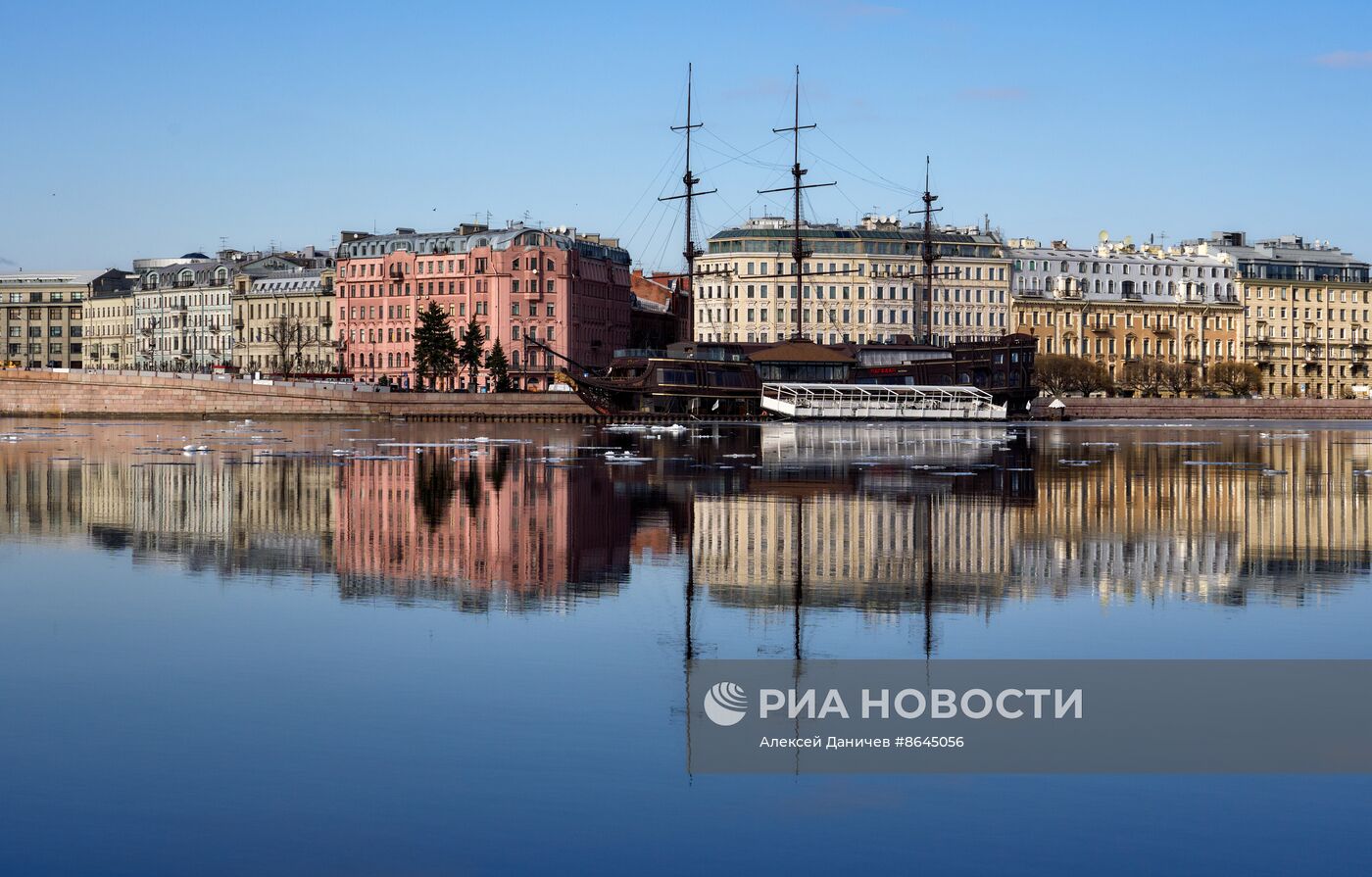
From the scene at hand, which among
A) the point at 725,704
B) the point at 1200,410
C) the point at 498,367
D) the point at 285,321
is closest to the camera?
the point at 725,704

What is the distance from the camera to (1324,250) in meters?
180

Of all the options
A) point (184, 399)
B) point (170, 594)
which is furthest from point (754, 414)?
point (170, 594)

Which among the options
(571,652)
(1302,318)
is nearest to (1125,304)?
(1302,318)

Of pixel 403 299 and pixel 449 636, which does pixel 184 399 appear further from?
pixel 449 636

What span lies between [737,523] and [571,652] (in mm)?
11824

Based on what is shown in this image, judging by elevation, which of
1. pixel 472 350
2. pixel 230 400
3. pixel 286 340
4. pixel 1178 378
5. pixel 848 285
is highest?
pixel 848 285

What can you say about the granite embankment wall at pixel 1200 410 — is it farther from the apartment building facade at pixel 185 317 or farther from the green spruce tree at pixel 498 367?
the apartment building facade at pixel 185 317

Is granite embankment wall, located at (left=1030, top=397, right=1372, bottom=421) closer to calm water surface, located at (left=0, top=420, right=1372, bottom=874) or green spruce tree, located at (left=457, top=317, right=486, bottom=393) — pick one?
green spruce tree, located at (left=457, top=317, right=486, bottom=393)

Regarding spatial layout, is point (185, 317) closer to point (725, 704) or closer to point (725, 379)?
point (725, 379)

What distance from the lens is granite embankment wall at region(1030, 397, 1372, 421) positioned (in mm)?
125188

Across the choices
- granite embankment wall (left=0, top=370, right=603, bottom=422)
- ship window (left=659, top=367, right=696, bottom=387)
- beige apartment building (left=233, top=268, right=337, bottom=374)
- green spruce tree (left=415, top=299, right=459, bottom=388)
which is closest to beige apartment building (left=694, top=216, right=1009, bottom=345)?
green spruce tree (left=415, top=299, right=459, bottom=388)

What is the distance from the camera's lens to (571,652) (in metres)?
13.2

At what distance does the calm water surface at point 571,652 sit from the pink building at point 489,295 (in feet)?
378

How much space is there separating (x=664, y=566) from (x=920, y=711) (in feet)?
28.0
